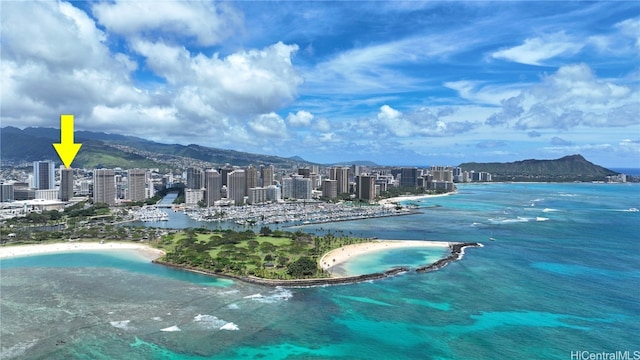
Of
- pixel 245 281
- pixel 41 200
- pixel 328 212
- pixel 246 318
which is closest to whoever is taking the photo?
pixel 246 318

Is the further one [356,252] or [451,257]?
[356,252]

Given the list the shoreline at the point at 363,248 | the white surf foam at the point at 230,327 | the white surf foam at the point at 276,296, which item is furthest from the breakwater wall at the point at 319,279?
the white surf foam at the point at 230,327

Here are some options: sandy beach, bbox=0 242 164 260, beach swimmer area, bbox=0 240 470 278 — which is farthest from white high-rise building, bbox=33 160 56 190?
beach swimmer area, bbox=0 240 470 278

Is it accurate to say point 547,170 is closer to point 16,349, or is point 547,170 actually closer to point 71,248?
point 71,248

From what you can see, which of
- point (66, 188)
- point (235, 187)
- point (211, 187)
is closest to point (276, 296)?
point (211, 187)

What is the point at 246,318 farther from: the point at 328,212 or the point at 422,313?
the point at 328,212

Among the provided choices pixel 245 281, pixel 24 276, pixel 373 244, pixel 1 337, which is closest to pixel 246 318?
pixel 245 281

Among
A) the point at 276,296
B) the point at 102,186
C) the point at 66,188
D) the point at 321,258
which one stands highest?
the point at 102,186

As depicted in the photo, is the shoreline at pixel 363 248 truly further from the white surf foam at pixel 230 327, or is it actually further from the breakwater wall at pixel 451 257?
the white surf foam at pixel 230 327

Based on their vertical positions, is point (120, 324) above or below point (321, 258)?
below
